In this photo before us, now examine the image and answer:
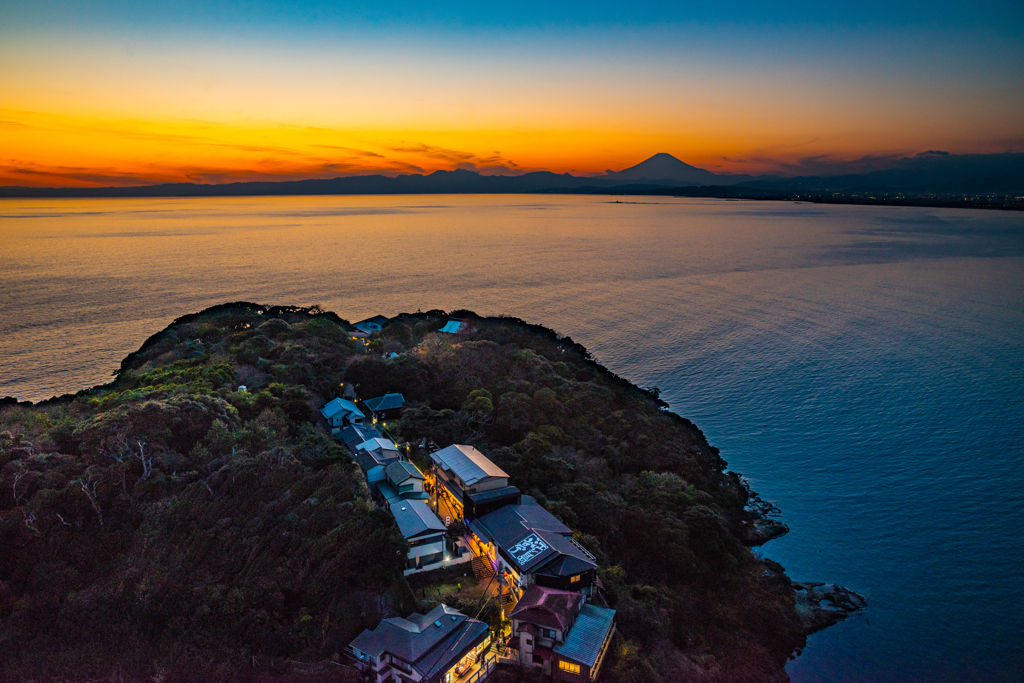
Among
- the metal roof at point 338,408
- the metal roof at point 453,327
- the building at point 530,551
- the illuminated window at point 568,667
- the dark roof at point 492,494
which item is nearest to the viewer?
the illuminated window at point 568,667

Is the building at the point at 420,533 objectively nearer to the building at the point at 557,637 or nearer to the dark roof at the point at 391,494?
the dark roof at the point at 391,494

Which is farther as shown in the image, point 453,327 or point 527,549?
point 453,327

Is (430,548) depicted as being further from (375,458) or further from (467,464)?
(375,458)

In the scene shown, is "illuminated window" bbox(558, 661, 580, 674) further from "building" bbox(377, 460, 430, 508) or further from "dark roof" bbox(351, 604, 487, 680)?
"building" bbox(377, 460, 430, 508)

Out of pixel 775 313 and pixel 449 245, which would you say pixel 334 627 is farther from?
pixel 449 245

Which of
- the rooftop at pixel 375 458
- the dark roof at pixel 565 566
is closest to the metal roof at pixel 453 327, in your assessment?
the rooftop at pixel 375 458

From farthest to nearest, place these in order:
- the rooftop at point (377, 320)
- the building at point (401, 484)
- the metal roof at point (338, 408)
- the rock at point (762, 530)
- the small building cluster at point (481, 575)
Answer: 1. the rooftop at point (377, 320)
2. the metal roof at point (338, 408)
3. the rock at point (762, 530)
4. the building at point (401, 484)
5. the small building cluster at point (481, 575)

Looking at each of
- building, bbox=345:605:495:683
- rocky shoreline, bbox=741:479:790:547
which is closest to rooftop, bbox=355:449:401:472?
building, bbox=345:605:495:683

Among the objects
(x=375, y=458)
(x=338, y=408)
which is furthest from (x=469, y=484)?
(x=338, y=408)
